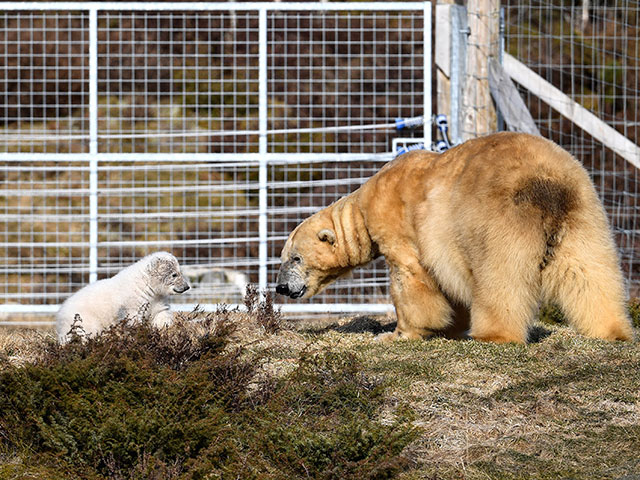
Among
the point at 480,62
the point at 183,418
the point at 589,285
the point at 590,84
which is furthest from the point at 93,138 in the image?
the point at 590,84

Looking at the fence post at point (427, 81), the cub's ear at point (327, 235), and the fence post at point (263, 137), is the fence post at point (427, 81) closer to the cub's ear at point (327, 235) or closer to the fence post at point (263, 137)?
the fence post at point (263, 137)

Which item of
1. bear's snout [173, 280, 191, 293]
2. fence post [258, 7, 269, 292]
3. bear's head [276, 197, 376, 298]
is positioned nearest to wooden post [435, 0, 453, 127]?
fence post [258, 7, 269, 292]

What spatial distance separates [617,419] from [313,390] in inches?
57.7

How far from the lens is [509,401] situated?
4785 millimetres

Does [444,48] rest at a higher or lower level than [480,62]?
higher

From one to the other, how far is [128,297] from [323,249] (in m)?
1.46

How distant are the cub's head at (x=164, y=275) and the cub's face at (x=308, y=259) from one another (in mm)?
751

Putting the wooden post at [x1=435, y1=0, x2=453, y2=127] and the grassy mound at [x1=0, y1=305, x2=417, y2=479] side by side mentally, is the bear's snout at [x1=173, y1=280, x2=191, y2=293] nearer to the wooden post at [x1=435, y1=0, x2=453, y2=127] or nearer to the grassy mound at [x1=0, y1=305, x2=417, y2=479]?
the grassy mound at [x1=0, y1=305, x2=417, y2=479]

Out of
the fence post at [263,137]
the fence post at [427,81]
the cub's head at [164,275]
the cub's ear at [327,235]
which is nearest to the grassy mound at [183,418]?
the cub's head at [164,275]

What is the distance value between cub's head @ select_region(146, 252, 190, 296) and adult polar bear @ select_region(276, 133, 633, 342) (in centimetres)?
167

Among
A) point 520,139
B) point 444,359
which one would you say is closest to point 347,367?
point 444,359

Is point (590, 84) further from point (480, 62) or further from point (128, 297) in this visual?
point (128, 297)

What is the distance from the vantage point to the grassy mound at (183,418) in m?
3.95

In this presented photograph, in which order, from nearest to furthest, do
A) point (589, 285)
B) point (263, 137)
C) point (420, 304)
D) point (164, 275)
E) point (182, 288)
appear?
1. point (589, 285)
2. point (420, 304)
3. point (164, 275)
4. point (182, 288)
5. point (263, 137)
